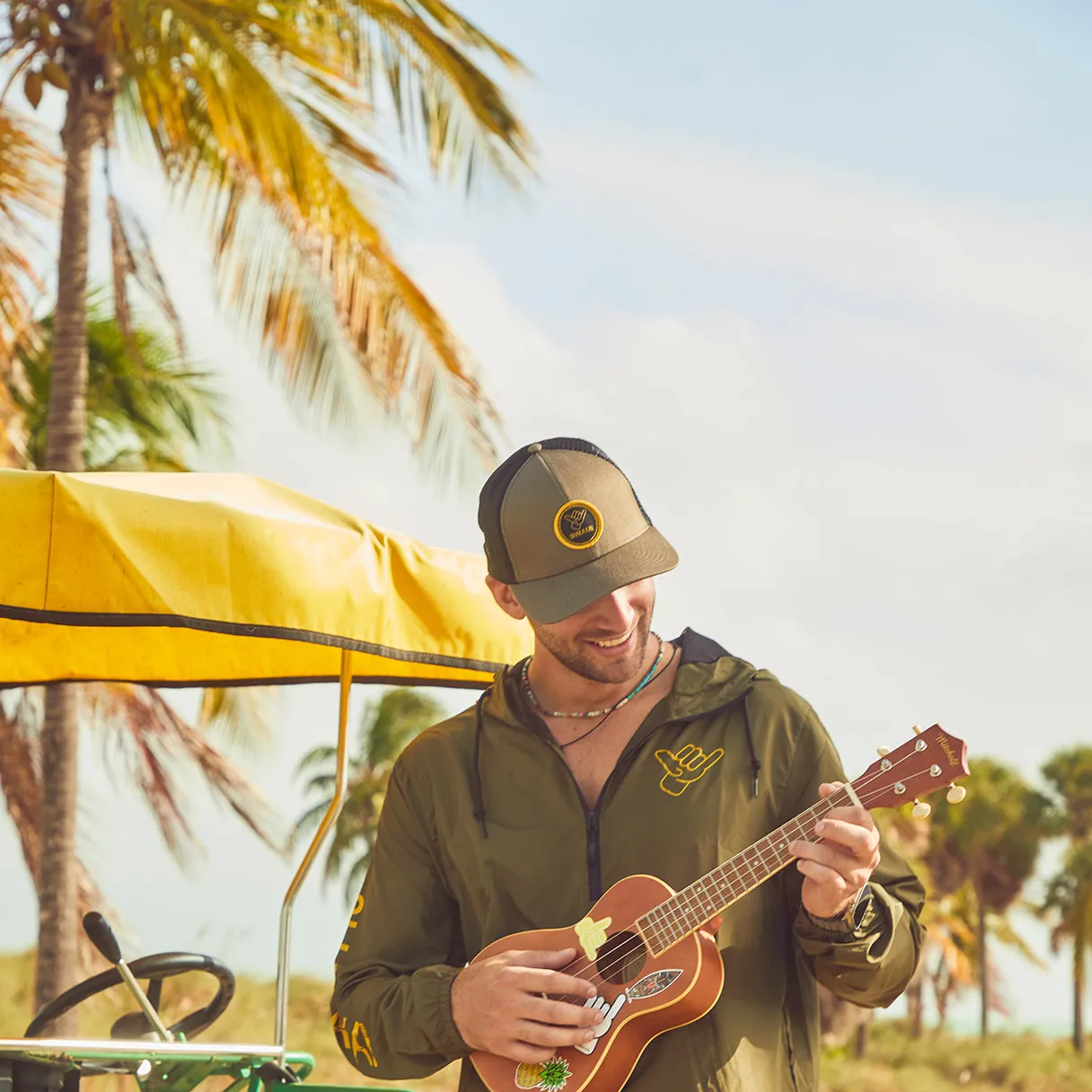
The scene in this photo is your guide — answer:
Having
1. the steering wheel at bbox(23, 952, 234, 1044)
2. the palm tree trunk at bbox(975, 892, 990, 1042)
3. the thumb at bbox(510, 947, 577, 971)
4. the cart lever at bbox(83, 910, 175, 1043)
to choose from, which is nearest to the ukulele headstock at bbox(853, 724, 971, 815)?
the thumb at bbox(510, 947, 577, 971)

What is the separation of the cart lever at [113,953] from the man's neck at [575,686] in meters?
1.30

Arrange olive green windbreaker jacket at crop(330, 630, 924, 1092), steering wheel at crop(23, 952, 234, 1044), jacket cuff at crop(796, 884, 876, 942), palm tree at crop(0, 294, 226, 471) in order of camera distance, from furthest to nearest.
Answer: palm tree at crop(0, 294, 226, 471) < steering wheel at crop(23, 952, 234, 1044) < olive green windbreaker jacket at crop(330, 630, 924, 1092) < jacket cuff at crop(796, 884, 876, 942)

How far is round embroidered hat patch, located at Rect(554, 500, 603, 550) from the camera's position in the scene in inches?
105

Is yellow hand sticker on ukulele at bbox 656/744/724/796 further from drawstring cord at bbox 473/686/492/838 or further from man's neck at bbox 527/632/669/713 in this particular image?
drawstring cord at bbox 473/686/492/838

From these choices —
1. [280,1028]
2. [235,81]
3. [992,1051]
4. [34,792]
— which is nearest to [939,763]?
[280,1028]

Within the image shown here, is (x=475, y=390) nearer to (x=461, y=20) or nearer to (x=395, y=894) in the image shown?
(x=461, y=20)

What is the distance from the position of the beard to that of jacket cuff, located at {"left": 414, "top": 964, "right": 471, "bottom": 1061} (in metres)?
0.59

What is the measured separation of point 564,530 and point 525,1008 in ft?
2.78

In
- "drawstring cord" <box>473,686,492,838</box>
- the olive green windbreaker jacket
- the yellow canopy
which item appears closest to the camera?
the olive green windbreaker jacket

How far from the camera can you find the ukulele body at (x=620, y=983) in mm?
2441

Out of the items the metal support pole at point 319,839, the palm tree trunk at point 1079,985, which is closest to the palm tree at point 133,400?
the metal support pole at point 319,839

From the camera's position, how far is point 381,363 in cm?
1060

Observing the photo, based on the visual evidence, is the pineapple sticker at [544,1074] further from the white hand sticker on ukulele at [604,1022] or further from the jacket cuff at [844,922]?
the jacket cuff at [844,922]

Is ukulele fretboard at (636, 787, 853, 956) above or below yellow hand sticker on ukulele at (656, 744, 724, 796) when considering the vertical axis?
below
